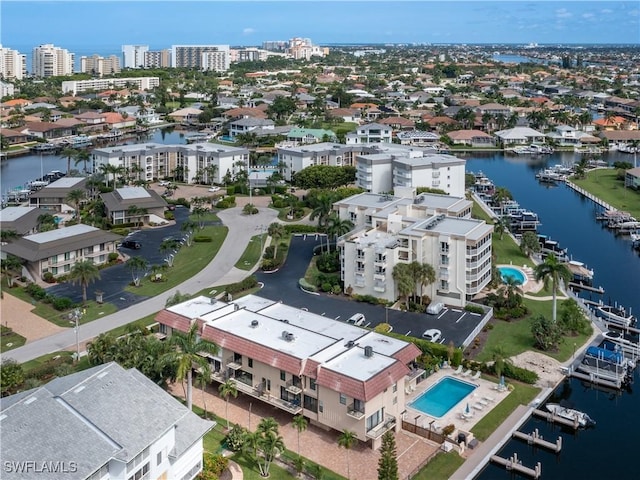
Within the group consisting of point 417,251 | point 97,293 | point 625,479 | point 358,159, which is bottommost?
point 625,479

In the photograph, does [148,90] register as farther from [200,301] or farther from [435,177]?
[200,301]

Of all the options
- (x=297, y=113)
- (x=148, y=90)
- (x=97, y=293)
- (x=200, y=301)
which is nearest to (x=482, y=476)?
(x=200, y=301)

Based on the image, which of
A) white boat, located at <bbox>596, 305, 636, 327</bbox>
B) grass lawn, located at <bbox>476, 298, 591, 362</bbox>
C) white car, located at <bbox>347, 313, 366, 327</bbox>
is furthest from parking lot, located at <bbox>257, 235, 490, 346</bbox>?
white boat, located at <bbox>596, 305, 636, 327</bbox>

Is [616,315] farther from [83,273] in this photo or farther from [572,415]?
[83,273]

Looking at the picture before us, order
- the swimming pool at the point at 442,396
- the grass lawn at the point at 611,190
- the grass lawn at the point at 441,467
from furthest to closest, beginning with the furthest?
1. the grass lawn at the point at 611,190
2. the swimming pool at the point at 442,396
3. the grass lawn at the point at 441,467

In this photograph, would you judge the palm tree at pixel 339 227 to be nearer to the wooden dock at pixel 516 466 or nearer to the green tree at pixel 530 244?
the green tree at pixel 530 244

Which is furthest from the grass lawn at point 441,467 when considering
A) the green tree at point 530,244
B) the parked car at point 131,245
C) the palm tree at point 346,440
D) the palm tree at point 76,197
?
the palm tree at point 76,197
